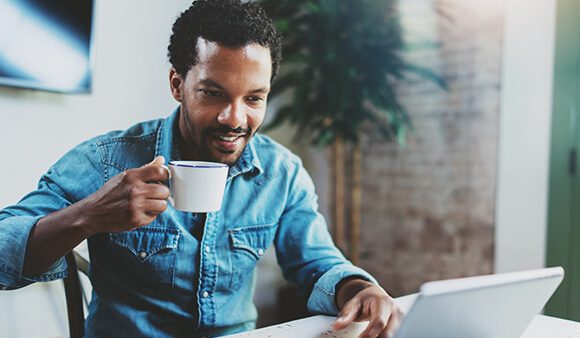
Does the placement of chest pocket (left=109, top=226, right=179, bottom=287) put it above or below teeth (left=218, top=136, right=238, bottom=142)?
below

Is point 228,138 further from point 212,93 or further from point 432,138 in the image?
point 432,138

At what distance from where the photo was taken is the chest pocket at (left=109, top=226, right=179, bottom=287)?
116 centimetres

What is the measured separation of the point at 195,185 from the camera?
89 cm

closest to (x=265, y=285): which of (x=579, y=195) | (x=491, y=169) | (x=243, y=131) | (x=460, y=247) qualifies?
(x=460, y=247)

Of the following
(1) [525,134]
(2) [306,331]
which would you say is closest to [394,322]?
(2) [306,331]

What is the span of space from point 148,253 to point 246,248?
221mm

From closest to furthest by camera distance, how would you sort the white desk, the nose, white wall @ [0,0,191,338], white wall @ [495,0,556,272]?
the white desk < the nose < white wall @ [0,0,191,338] < white wall @ [495,0,556,272]

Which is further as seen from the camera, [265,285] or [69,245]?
[265,285]

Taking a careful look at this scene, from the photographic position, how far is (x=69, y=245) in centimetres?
94

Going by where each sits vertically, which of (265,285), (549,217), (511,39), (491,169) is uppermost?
(511,39)

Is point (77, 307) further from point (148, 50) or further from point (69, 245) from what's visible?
point (148, 50)

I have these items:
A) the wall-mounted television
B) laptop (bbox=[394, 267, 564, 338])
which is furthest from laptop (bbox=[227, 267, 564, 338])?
the wall-mounted television

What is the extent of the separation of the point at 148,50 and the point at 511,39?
4.97 feet

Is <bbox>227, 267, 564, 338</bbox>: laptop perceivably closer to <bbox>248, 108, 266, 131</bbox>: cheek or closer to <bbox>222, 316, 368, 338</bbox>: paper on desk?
<bbox>222, 316, 368, 338</bbox>: paper on desk
